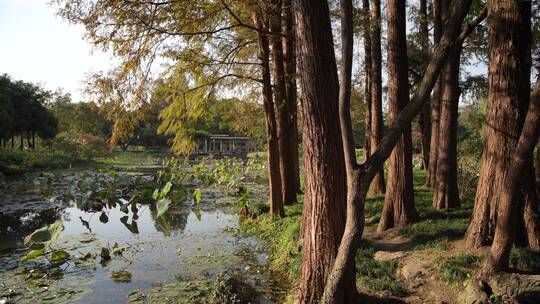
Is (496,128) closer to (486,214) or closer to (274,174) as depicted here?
(486,214)

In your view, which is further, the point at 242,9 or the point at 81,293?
the point at 242,9

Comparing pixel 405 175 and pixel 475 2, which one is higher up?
pixel 475 2

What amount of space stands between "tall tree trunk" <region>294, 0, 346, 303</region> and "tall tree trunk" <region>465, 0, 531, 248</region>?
2.12m

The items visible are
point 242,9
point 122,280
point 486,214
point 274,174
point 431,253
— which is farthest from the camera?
point 274,174

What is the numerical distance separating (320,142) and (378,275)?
216 cm

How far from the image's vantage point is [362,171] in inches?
158

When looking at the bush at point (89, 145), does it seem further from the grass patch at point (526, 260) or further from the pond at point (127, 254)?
the grass patch at point (526, 260)

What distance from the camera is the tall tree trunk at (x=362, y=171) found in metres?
3.99

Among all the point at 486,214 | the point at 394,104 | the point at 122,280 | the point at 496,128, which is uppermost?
the point at 394,104

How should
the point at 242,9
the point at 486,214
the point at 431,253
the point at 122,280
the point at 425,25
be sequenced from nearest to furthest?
the point at 486,214 < the point at 431,253 < the point at 122,280 < the point at 242,9 < the point at 425,25

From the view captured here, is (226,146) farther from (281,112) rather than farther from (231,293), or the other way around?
(231,293)

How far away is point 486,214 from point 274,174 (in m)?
5.25

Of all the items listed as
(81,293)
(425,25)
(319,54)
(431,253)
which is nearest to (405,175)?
(431,253)

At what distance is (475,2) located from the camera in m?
8.73
